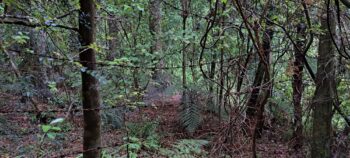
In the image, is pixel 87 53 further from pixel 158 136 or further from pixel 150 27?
pixel 150 27

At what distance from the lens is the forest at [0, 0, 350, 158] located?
2246 mm

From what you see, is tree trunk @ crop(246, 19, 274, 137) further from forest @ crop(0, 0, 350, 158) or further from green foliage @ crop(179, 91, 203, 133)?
green foliage @ crop(179, 91, 203, 133)

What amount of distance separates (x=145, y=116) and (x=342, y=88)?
170 inches

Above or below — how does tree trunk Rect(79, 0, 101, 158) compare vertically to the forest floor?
above

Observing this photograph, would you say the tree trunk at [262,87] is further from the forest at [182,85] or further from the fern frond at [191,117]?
the fern frond at [191,117]

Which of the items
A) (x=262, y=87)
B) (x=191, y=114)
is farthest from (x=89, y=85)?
(x=191, y=114)

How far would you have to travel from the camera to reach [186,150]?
15.8 ft

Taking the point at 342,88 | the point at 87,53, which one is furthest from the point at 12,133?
the point at 342,88

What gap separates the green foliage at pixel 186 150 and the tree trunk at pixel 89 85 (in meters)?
2.43

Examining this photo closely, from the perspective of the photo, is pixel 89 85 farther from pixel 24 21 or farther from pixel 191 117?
pixel 191 117

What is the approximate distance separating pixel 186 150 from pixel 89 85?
2.88 m

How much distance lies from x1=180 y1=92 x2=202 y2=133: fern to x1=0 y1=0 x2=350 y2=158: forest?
0.08 feet

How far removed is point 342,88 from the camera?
455cm

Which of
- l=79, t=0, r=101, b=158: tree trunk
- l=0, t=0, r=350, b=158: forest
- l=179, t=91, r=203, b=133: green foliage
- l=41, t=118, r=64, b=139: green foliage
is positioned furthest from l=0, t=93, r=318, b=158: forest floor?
l=41, t=118, r=64, b=139: green foliage
